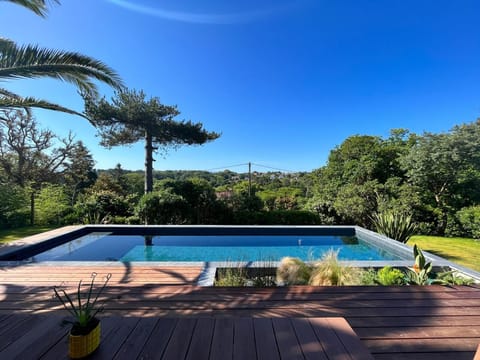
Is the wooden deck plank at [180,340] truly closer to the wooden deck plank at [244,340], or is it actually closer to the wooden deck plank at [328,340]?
the wooden deck plank at [244,340]

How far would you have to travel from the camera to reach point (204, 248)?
699 cm

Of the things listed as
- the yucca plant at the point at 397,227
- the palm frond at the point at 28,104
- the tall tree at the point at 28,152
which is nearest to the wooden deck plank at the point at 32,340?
the palm frond at the point at 28,104

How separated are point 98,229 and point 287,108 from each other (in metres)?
10.7

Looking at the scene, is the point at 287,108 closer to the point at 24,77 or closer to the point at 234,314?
the point at 24,77

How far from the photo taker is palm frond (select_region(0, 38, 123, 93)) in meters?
3.81

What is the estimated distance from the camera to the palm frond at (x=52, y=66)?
3.81 m

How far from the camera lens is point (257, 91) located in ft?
36.7

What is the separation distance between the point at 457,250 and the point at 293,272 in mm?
5299

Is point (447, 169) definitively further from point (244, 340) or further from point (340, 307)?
point (244, 340)

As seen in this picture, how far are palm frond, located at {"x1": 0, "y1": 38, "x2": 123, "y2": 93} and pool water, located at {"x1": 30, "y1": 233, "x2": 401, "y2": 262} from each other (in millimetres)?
4004

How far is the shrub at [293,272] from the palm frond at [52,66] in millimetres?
Answer: 4938

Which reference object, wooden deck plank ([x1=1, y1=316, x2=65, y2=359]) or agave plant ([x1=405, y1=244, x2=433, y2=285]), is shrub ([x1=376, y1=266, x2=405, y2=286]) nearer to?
agave plant ([x1=405, y1=244, x2=433, y2=285])

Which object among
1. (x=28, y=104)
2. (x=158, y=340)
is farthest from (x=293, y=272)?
(x=28, y=104)

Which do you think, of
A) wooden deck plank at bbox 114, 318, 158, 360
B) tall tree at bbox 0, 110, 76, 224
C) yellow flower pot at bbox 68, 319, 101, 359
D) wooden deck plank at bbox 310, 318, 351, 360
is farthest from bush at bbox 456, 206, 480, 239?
tall tree at bbox 0, 110, 76, 224
